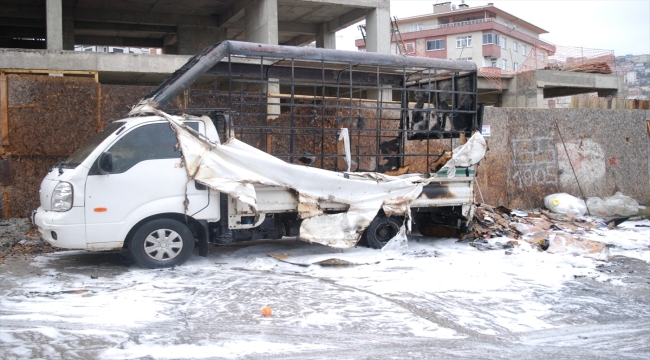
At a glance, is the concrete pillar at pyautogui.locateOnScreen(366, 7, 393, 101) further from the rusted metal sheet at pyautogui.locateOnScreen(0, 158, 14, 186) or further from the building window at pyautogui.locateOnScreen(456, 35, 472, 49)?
A: the building window at pyautogui.locateOnScreen(456, 35, 472, 49)

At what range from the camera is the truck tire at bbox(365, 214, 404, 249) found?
8.73 meters

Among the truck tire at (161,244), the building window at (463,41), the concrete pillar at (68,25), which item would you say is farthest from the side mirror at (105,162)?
the building window at (463,41)

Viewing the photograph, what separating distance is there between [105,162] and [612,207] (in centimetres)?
1042

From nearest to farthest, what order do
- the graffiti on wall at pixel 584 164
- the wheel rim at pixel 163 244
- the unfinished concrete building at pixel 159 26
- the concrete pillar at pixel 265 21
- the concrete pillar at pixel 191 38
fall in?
the wheel rim at pixel 163 244 < the graffiti on wall at pixel 584 164 < the unfinished concrete building at pixel 159 26 < the concrete pillar at pixel 265 21 < the concrete pillar at pixel 191 38

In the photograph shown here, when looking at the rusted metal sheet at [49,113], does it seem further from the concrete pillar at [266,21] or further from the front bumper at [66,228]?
the concrete pillar at [266,21]

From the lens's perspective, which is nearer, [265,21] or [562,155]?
[562,155]

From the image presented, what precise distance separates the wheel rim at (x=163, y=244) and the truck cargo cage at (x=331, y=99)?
64.5 inches

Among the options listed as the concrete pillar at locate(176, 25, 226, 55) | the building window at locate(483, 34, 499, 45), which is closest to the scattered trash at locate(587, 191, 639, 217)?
the concrete pillar at locate(176, 25, 226, 55)

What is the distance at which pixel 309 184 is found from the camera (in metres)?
7.94

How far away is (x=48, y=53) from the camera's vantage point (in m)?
16.1

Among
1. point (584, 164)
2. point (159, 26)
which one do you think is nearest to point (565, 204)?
point (584, 164)

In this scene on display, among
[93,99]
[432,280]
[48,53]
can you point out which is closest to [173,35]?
[48,53]

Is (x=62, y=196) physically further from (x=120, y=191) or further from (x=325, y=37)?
(x=325, y=37)

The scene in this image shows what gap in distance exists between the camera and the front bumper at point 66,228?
6.78 meters
